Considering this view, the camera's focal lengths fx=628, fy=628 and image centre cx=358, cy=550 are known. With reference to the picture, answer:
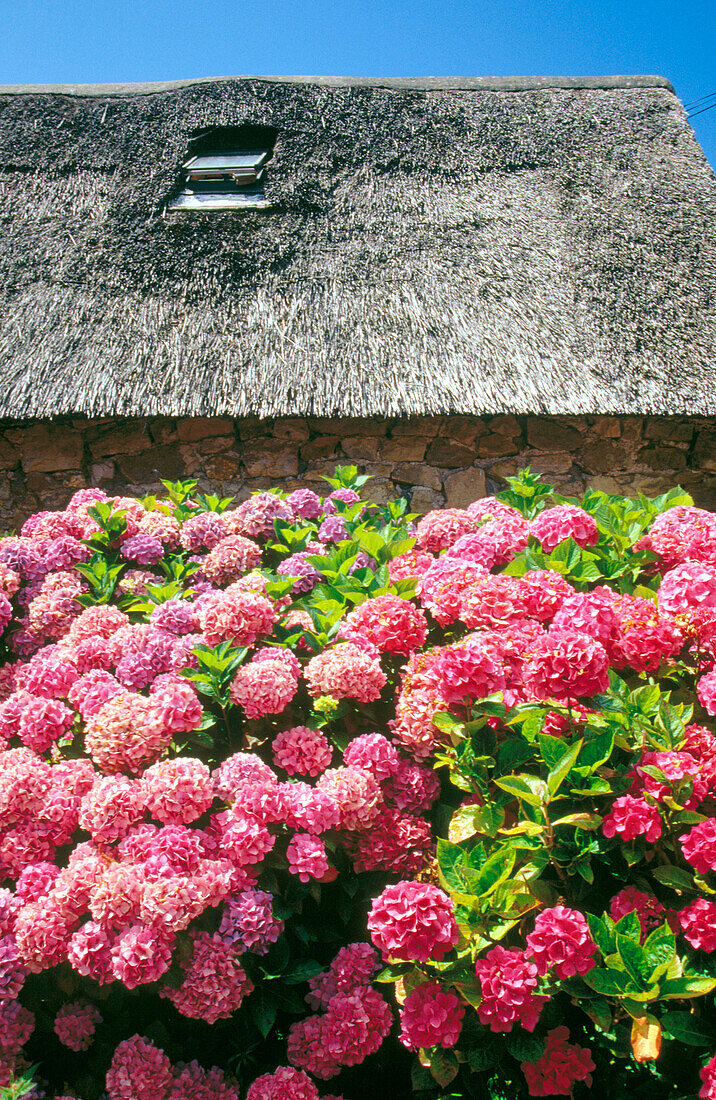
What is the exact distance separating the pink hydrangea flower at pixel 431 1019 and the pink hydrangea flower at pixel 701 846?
39cm

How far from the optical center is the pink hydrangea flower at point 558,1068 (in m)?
0.89

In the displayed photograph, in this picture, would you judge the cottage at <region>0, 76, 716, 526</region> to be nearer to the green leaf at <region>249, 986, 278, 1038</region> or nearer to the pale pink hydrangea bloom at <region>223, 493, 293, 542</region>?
the pale pink hydrangea bloom at <region>223, 493, 293, 542</region>

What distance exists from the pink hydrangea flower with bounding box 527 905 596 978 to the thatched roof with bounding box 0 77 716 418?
10.2 feet

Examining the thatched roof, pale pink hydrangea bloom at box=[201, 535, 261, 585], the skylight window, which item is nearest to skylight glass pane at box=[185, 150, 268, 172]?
the skylight window

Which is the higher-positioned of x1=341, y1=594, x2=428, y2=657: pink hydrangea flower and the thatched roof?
the thatched roof

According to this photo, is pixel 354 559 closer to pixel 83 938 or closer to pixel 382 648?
pixel 382 648

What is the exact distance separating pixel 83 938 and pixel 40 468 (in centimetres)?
392

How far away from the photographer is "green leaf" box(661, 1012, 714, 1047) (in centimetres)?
83

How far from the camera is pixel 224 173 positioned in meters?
5.14

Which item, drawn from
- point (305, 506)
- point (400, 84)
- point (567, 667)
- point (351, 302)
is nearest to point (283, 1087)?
point (567, 667)


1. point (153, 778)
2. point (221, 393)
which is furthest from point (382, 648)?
point (221, 393)

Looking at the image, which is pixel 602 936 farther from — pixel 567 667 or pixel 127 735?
pixel 127 735

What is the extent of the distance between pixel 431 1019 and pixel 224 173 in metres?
5.79

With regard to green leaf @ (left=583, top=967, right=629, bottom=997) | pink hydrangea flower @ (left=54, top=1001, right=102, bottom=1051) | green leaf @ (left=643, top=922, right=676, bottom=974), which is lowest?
pink hydrangea flower @ (left=54, top=1001, right=102, bottom=1051)
